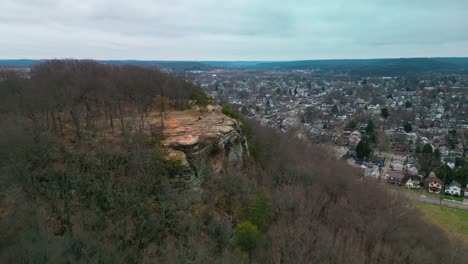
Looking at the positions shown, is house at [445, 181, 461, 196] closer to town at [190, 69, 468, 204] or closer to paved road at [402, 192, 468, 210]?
town at [190, 69, 468, 204]

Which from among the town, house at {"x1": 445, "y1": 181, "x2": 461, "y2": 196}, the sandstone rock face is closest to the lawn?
the town

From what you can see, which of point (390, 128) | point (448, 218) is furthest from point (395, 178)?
point (390, 128)

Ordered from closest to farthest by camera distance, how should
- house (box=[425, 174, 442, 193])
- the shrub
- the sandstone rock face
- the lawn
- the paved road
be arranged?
1. the shrub
2. the sandstone rock face
3. the lawn
4. the paved road
5. house (box=[425, 174, 442, 193])

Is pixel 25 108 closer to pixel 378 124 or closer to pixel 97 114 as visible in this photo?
pixel 97 114

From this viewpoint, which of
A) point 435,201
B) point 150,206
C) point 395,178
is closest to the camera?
point 150,206

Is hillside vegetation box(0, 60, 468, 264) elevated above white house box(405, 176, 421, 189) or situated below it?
above

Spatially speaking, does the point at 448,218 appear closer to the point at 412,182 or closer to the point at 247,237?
the point at 412,182

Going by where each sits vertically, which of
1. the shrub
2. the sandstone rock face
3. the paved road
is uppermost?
the sandstone rock face
